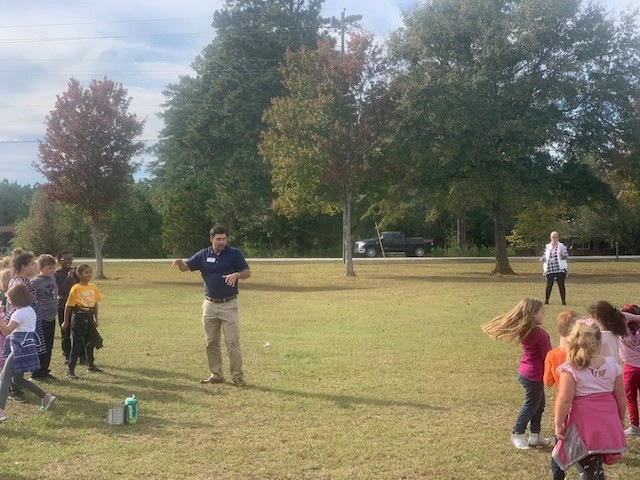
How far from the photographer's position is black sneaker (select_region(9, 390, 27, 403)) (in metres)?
7.57

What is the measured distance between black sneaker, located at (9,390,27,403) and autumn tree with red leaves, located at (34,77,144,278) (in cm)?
2273

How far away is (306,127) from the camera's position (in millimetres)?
27625

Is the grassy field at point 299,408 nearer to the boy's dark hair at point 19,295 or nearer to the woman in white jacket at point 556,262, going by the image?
the boy's dark hair at point 19,295

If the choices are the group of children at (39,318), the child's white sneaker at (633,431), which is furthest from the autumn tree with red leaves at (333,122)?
the child's white sneaker at (633,431)

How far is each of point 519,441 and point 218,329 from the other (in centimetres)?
411

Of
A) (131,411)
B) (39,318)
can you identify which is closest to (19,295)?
(39,318)

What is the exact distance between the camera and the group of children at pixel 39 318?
7082 mm

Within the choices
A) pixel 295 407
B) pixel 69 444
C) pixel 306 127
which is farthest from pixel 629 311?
pixel 306 127

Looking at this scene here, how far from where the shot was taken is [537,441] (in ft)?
19.4

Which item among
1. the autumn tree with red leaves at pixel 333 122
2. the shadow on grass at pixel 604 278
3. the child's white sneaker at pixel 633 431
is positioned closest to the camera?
the child's white sneaker at pixel 633 431

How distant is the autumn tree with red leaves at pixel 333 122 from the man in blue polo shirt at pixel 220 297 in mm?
19019

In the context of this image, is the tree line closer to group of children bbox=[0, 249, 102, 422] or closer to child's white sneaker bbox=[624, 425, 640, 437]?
group of children bbox=[0, 249, 102, 422]

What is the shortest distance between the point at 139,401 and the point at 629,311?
5129mm

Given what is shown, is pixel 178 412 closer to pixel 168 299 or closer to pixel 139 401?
pixel 139 401
